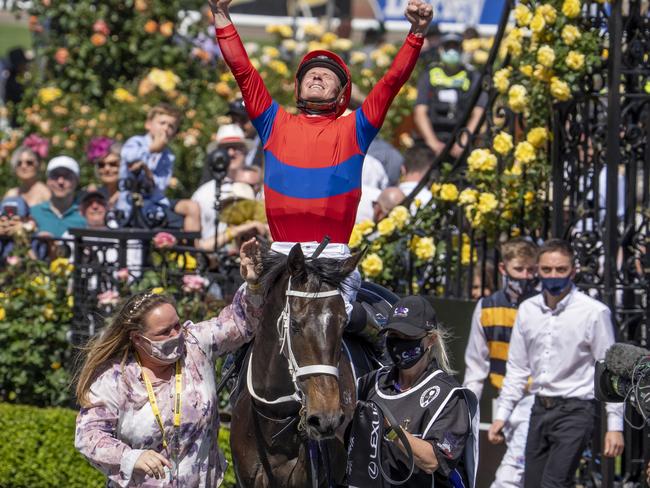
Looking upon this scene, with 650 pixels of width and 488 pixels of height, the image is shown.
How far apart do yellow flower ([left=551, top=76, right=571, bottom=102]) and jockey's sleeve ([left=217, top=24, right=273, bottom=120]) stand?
274 cm

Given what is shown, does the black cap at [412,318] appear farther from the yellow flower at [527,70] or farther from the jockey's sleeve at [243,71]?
the yellow flower at [527,70]

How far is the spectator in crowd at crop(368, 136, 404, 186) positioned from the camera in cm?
1282

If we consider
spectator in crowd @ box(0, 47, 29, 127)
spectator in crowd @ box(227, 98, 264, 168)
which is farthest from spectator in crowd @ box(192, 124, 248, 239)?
spectator in crowd @ box(0, 47, 29, 127)

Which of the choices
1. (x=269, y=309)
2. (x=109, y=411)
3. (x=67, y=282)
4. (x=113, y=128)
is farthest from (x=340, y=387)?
(x=113, y=128)

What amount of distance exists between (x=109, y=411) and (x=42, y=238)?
4807mm

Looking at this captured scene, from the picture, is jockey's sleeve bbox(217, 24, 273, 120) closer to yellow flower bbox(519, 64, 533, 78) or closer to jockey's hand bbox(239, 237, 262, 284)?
jockey's hand bbox(239, 237, 262, 284)

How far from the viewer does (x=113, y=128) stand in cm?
1423

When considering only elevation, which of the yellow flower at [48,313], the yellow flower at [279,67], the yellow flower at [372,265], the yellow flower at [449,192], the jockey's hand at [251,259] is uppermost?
the yellow flower at [279,67]

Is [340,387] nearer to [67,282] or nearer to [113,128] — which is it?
[67,282]

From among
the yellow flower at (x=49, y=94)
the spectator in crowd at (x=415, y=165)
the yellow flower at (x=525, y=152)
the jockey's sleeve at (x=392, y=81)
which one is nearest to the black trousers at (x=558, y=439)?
the yellow flower at (x=525, y=152)

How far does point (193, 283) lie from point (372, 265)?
51.0 inches

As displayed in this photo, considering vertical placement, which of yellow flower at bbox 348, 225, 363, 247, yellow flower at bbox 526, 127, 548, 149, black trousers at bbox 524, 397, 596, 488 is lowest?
black trousers at bbox 524, 397, 596, 488

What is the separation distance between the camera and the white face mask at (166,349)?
6.21 metres

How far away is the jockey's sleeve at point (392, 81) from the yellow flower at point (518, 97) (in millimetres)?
2727
